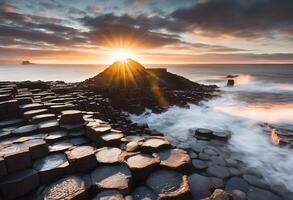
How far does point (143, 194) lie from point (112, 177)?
62 cm

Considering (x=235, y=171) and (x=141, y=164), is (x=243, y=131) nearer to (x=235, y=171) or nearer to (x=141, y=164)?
(x=235, y=171)

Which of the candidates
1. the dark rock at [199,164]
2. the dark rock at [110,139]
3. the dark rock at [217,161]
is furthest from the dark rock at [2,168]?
the dark rock at [217,161]

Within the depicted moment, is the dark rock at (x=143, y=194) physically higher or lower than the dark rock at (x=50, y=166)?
lower

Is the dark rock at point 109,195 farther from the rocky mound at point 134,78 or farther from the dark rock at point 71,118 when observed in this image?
the rocky mound at point 134,78

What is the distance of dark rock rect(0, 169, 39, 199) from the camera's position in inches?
122

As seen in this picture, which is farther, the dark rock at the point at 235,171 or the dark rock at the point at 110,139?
the dark rock at the point at 235,171

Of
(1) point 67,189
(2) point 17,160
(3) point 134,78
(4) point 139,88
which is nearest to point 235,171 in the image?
(1) point 67,189

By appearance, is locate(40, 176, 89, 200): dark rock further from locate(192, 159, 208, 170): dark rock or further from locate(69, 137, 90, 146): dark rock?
locate(192, 159, 208, 170): dark rock

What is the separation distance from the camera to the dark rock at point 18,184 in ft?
10.2

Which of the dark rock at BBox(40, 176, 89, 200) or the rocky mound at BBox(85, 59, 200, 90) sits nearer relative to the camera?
the dark rock at BBox(40, 176, 89, 200)

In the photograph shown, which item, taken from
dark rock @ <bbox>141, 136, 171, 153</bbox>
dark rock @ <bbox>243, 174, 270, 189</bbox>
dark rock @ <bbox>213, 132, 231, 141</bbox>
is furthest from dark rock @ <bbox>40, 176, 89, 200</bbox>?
dark rock @ <bbox>213, 132, 231, 141</bbox>

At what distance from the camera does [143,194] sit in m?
3.26

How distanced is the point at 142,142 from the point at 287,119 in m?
13.4

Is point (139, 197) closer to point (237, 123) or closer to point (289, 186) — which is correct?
point (289, 186)
